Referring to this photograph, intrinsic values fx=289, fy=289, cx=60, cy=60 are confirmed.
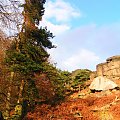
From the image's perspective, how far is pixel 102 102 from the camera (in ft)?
97.2

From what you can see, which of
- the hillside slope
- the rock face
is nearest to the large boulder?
the hillside slope

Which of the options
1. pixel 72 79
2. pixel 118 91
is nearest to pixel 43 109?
pixel 118 91

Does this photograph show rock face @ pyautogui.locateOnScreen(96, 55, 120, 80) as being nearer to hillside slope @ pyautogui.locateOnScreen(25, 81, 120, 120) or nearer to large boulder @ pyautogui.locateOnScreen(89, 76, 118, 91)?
large boulder @ pyautogui.locateOnScreen(89, 76, 118, 91)

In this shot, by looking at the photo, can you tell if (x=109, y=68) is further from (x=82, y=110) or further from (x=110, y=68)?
(x=82, y=110)

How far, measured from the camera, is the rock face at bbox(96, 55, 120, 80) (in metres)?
43.9

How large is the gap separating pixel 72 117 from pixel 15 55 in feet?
24.6

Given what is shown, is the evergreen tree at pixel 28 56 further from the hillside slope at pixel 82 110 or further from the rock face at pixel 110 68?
the rock face at pixel 110 68

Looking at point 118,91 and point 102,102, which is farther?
point 118,91

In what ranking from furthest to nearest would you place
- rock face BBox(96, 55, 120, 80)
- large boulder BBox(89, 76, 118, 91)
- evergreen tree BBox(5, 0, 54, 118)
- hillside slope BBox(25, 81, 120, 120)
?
rock face BBox(96, 55, 120, 80) < large boulder BBox(89, 76, 118, 91) < hillside slope BBox(25, 81, 120, 120) < evergreen tree BBox(5, 0, 54, 118)

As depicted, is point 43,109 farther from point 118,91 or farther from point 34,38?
point 118,91

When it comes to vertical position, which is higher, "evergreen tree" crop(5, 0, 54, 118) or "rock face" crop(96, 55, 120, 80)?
"rock face" crop(96, 55, 120, 80)

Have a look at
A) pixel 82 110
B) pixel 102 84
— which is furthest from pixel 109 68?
pixel 82 110

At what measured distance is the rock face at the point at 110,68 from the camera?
4391 cm

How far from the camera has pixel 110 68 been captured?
4509 centimetres
